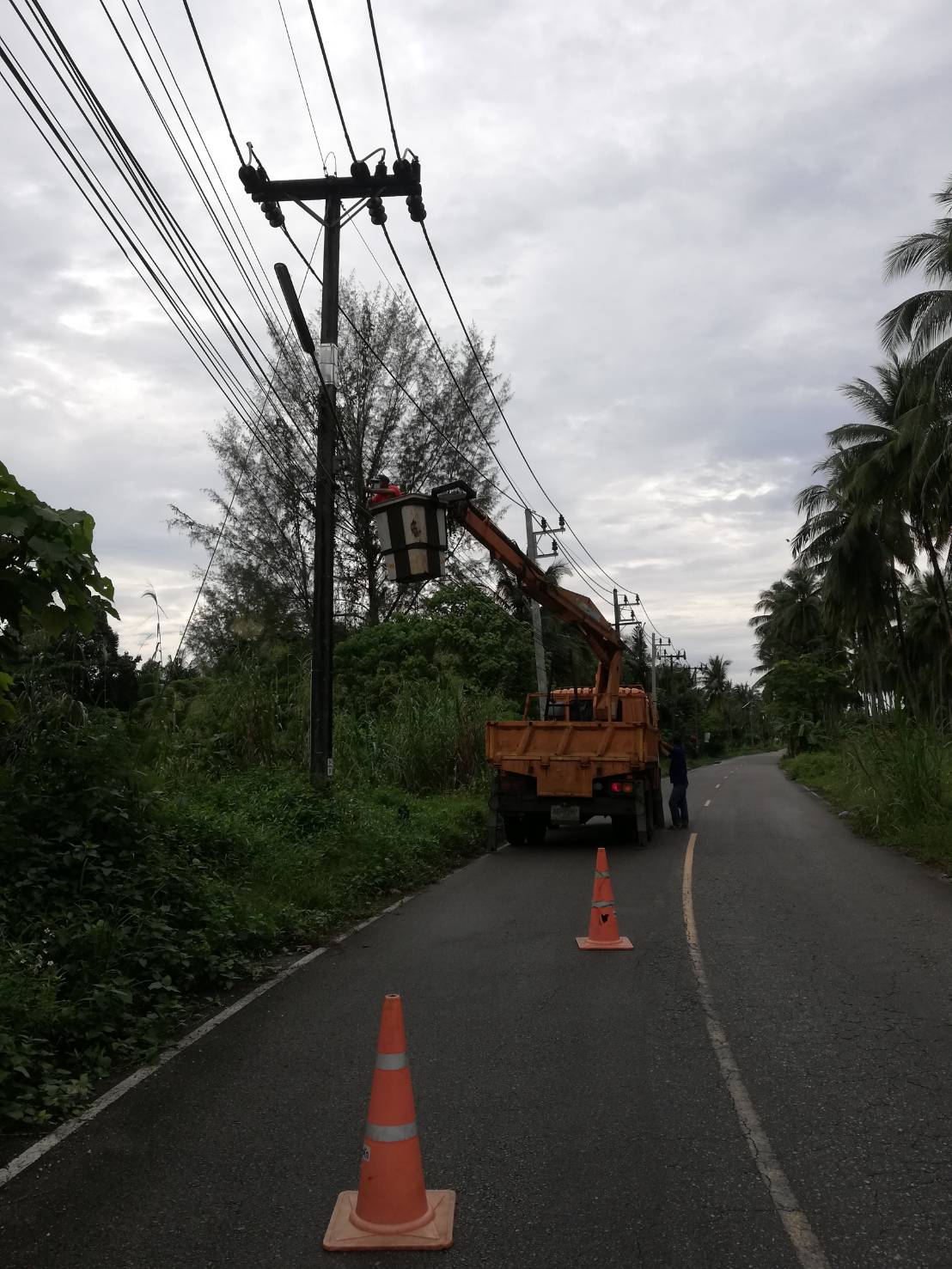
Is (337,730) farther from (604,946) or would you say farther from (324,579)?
(604,946)

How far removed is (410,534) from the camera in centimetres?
1252

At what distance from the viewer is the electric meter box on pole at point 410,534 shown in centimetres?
1248

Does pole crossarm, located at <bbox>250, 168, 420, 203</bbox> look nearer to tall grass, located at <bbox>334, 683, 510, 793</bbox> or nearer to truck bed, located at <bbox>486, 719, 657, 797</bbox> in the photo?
truck bed, located at <bbox>486, 719, 657, 797</bbox>

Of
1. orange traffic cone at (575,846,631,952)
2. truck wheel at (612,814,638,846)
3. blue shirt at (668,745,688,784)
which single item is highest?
blue shirt at (668,745,688,784)

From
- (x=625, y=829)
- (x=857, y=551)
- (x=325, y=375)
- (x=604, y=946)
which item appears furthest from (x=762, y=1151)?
(x=857, y=551)

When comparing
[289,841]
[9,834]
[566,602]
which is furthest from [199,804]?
[566,602]

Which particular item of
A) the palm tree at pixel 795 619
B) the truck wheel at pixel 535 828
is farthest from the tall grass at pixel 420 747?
the palm tree at pixel 795 619

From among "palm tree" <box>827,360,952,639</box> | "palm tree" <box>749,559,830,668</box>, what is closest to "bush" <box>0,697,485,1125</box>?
"palm tree" <box>827,360,952,639</box>

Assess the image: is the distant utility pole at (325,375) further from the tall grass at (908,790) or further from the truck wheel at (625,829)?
the tall grass at (908,790)

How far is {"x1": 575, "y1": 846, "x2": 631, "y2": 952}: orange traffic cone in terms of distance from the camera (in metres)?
8.39

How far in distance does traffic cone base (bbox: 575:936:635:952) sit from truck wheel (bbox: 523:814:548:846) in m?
7.97

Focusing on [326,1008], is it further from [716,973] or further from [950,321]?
[950,321]

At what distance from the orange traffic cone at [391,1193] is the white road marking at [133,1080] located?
149 centimetres

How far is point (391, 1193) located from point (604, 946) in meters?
4.97
